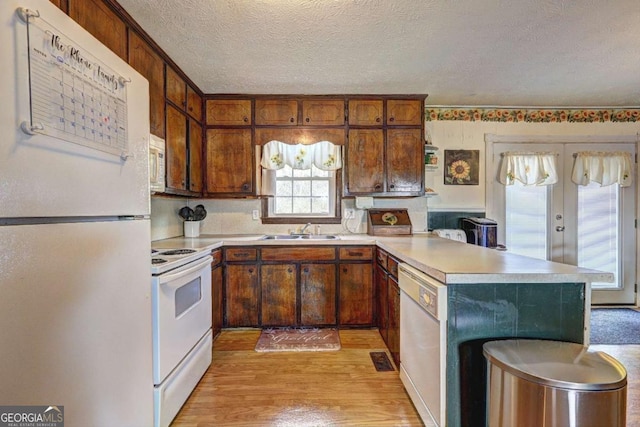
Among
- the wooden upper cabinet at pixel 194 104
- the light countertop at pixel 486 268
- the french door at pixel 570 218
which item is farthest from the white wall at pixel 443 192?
the light countertop at pixel 486 268

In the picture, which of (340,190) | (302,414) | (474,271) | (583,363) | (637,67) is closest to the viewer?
(583,363)

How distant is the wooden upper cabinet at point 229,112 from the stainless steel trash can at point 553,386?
2857mm

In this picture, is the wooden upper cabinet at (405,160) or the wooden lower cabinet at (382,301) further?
the wooden upper cabinet at (405,160)

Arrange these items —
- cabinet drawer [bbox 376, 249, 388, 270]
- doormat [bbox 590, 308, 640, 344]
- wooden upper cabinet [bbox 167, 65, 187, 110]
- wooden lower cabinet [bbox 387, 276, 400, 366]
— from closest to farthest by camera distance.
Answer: wooden lower cabinet [bbox 387, 276, 400, 366], wooden upper cabinet [bbox 167, 65, 187, 110], cabinet drawer [bbox 376, 249, 388, 270], doormat [bbox 590, 308, 640, 344]

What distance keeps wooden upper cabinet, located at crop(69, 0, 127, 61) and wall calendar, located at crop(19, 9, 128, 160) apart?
0.77 metres

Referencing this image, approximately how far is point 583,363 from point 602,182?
350cm

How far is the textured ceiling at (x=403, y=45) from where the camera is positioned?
183 cm

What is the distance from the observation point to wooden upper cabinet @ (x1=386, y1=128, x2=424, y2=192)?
10.6 ft

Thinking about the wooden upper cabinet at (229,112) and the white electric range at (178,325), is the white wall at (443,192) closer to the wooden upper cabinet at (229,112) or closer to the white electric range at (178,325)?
the wooden upper cabinet at (229,112)

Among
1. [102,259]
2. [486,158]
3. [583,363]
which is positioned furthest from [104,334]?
[486,158]

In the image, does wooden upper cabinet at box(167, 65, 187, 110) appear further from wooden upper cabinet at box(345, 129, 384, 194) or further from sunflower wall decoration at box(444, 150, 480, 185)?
sunflower wall decoration at box(444, 150, 480, 185)

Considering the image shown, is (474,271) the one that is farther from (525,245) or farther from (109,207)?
(525,245)

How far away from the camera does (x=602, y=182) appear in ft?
11.8

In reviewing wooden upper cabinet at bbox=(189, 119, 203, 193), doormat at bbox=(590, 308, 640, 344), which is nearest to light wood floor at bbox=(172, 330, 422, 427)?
A: wooden upper cabinet at bbox=(189, 119, 203, 193)
